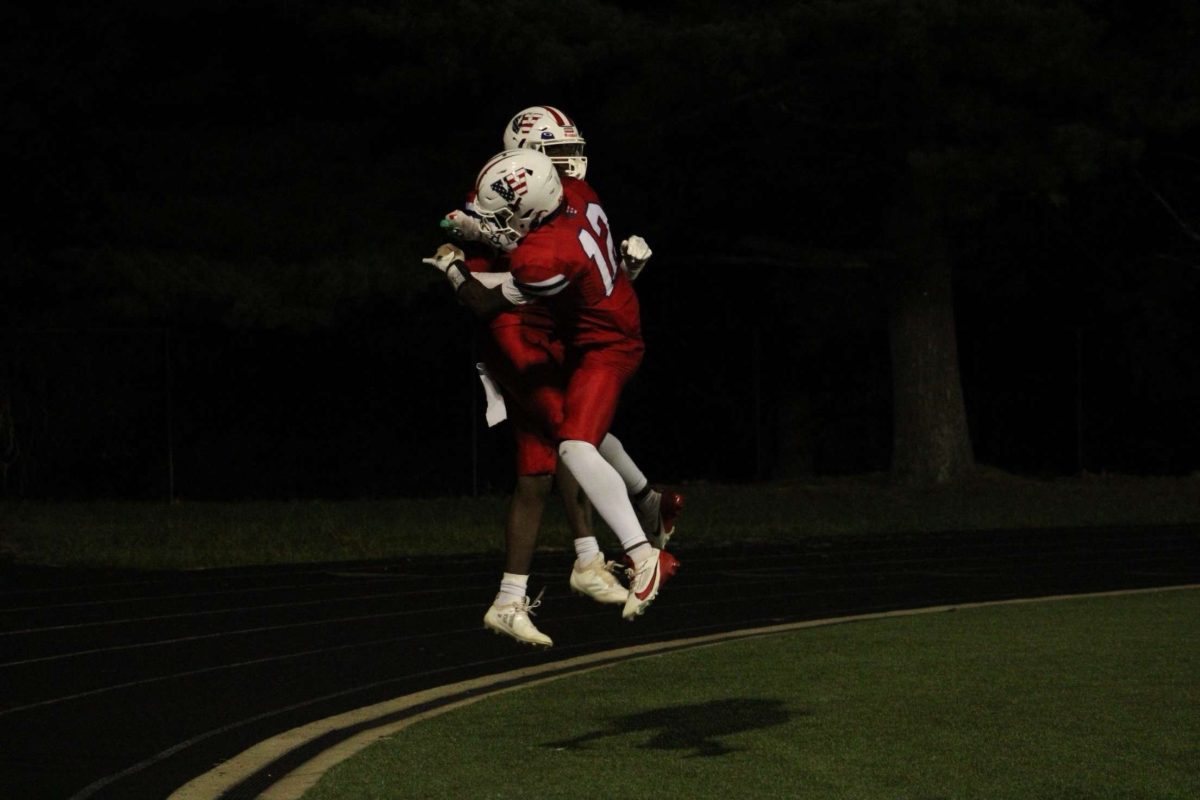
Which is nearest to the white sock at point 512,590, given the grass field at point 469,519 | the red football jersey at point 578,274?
the red football jersey at point 578,274

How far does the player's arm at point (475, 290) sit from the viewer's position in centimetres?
864

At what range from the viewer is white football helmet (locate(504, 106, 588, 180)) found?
366 inches

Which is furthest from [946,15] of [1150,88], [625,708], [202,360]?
[625,708]

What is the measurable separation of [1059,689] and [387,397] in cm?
1788

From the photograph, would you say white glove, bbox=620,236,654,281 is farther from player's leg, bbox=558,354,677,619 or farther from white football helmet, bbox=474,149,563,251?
white football helmet, bbox=474,149,563,251

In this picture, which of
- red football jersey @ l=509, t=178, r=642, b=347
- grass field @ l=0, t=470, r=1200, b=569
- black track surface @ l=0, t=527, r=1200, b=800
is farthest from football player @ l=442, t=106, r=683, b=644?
grass field @ l=0, t=470, r=1200, b=569

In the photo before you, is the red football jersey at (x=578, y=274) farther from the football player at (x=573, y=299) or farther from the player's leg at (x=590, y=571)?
the player's leg at (x=590, y=571)

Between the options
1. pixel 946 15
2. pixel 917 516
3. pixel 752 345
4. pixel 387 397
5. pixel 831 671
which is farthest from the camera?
pixel 752 345

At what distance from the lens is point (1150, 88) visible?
24.1 metres

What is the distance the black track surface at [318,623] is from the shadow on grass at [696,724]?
1.58 meters

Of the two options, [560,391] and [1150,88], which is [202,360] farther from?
[560,391]

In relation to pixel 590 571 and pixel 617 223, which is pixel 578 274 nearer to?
pixel 590 571

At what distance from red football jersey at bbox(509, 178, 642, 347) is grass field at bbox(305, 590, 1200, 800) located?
191cm

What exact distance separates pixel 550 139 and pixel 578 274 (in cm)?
90
